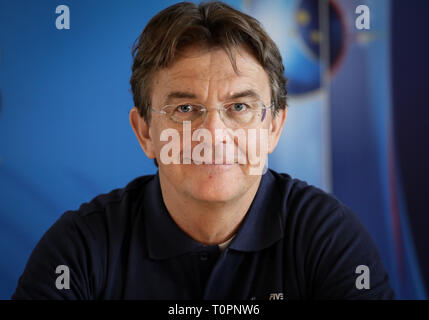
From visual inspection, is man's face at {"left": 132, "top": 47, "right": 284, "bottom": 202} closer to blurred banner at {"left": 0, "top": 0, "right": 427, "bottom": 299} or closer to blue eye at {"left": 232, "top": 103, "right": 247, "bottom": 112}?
blue eye at {"left": 232, "top": 103, "right": 247, "bottom": 112}

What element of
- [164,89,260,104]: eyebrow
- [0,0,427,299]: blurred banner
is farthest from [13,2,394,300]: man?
[0,0,427,299]: blurred banner

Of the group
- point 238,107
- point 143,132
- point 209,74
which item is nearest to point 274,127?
point 238,107

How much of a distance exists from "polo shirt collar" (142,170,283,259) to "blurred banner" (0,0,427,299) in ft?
1.80

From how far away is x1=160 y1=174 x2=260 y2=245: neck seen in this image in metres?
1.37

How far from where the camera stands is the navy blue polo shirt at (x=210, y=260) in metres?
1.30

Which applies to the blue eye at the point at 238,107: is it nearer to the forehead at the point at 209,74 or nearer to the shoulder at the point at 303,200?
the forehead at the point at 209,74

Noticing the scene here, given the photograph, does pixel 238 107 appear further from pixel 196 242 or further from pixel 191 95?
pixel 196 242

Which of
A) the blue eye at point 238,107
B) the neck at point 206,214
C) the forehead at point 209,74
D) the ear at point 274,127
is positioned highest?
the forehead at point 209,74

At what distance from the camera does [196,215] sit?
4.58 feet

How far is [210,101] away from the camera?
1281 mm

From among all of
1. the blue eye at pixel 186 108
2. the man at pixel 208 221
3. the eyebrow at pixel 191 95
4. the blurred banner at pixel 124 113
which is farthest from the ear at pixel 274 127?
the blurred banner at pixel 124 113

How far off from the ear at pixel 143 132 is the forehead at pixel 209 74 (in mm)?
168
